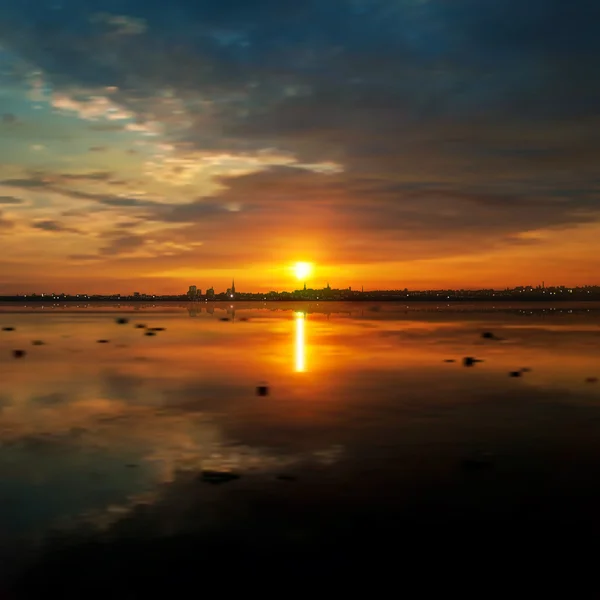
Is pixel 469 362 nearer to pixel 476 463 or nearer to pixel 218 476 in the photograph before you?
pixel 476 463

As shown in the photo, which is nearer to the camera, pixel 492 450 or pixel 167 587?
pixel 167 587

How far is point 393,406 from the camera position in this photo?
2762 centimetres

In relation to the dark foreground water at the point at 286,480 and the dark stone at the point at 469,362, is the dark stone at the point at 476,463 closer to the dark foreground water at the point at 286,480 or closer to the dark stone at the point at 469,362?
the dark foreground water at the point at 286,480

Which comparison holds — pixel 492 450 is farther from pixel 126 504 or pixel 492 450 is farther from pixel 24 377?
pixel 24 377

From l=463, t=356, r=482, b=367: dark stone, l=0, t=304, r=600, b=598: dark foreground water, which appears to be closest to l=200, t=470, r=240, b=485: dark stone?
l=0, t=304, r=600, b=598: dark foreground water

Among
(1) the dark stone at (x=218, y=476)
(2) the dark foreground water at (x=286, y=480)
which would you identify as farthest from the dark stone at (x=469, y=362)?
(1) the dark stone at (x=218, y=476)

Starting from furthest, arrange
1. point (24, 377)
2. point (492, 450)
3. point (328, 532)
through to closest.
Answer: point (24, 377) → point (492, 450) → point (328, 532)

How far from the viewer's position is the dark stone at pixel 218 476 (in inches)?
647

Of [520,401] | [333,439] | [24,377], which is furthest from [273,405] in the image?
[24,377]

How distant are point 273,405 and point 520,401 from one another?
10.6 metres

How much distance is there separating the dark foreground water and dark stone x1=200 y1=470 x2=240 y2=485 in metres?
0.13

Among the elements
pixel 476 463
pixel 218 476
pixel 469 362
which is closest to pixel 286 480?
pixel 218 476

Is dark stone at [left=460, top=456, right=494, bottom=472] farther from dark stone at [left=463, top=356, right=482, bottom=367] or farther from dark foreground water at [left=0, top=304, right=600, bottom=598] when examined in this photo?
dark stone at [left=463, top=356, right=482, bottom=367]

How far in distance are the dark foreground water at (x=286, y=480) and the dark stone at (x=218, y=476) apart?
0.13 metres
